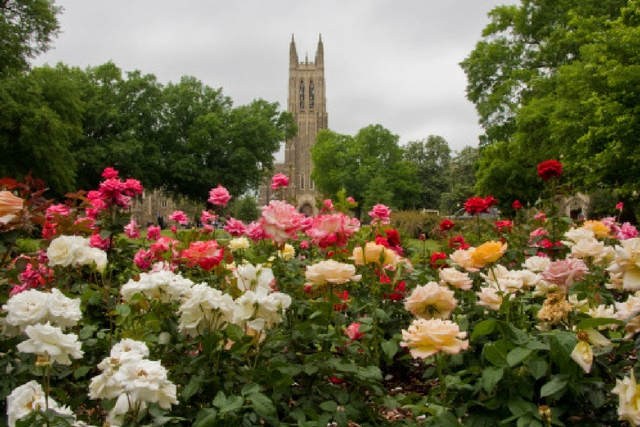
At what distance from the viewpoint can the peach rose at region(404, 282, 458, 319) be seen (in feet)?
6.84

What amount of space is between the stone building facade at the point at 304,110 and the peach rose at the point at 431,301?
251 ft

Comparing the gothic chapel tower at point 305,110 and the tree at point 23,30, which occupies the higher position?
the gothic chapel tower at point 305,110

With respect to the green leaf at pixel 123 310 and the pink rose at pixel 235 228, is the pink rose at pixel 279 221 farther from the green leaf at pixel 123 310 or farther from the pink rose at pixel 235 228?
the pink rose at pixel 235 228

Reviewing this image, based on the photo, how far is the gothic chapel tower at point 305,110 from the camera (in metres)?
79.8

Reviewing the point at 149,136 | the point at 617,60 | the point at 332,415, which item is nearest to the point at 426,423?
A: the point at 332,415

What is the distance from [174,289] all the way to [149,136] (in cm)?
3553

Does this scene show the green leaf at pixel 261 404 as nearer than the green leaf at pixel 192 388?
Yes

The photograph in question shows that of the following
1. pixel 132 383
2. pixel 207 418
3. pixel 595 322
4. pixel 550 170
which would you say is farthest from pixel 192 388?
→ pixel 550 170

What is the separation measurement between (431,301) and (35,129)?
70.4ft

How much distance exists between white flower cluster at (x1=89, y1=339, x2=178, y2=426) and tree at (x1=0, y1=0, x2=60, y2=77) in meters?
22.9

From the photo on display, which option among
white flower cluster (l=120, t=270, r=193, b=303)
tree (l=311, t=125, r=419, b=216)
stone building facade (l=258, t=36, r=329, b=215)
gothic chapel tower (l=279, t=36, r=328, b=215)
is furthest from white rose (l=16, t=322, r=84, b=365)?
stone building facade (l=258, t=36, r=329, b=215)

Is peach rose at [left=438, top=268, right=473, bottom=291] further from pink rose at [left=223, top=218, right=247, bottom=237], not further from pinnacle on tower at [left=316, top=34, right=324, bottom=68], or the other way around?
pinnacle on tower at [left=316, top=34, right=324, bottom=68]

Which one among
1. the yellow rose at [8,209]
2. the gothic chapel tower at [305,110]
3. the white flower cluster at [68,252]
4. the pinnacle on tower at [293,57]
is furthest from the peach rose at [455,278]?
the pinnacle on tower at [293,57]

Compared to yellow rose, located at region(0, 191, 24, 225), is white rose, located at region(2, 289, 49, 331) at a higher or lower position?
lower
